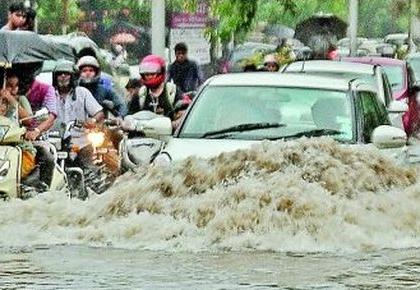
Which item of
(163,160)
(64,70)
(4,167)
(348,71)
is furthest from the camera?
(348,71)

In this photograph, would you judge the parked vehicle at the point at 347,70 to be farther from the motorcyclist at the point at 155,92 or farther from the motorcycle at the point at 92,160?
the motorcycle at the point at 92,160

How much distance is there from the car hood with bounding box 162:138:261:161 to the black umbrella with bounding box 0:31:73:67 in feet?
11.3

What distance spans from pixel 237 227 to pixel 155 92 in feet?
19.8

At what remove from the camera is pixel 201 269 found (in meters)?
12.0

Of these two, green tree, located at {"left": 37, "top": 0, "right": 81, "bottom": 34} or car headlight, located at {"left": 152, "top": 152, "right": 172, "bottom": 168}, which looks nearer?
car headlight, located at {"left": 152, "top": 152, "right": 172, "bottom": 168}

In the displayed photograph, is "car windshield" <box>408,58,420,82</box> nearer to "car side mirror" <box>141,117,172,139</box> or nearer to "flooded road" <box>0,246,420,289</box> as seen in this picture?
"car side mirror" <box>141,117,172,139</box>

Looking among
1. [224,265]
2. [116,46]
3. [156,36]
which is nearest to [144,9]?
[116,46]

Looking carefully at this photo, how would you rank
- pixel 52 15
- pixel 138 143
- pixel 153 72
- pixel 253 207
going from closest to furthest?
pixel 253 207 < pixel 138 143 < pixel 153 72 < pixel 52 15

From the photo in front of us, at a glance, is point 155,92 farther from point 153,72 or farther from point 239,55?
point 239,55

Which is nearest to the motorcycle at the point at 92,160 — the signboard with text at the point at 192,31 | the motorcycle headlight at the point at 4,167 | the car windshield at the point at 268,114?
the motorcycle headlight at the point at 4,167

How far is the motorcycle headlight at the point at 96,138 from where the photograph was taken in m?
18.0

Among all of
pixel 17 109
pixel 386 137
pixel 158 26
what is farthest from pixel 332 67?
pixel 386 137

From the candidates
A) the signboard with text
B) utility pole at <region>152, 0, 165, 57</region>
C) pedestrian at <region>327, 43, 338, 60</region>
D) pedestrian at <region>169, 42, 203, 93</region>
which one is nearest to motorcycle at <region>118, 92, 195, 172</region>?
utility pole at <region>152, 0, 165, 57</region>

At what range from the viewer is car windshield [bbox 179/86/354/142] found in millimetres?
14977
